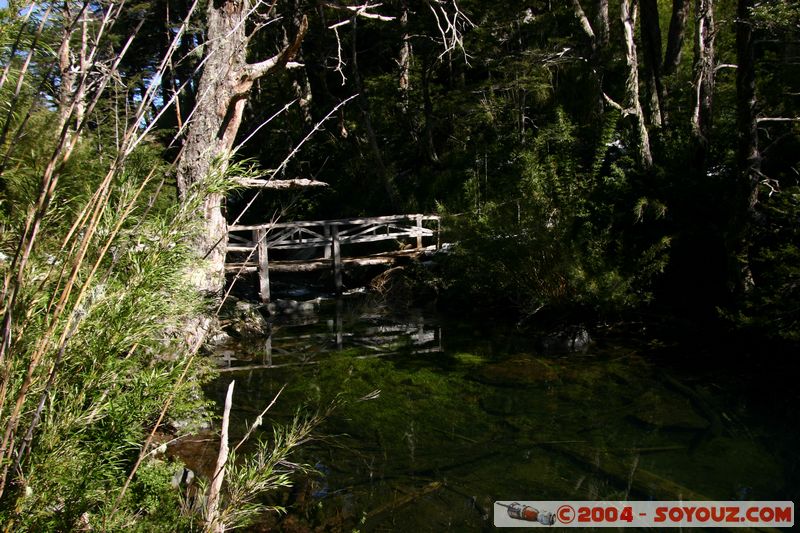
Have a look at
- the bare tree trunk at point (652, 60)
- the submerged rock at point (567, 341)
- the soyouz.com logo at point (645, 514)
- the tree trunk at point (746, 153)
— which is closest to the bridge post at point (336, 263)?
the submerged rock at point (567, 341)

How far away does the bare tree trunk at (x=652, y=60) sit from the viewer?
10.4 meters

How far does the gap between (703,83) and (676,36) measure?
259cm

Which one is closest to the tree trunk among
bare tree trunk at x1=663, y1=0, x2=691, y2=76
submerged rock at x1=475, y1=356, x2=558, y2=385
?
submerged rock at x1=475, y1=356, x2=558, y2=385

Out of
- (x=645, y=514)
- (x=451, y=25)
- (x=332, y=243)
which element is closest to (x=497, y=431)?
(x=645, y=514)

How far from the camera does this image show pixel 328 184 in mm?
8656

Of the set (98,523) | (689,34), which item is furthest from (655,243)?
(689,34)

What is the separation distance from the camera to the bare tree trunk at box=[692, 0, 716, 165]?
→ 907 centimetres

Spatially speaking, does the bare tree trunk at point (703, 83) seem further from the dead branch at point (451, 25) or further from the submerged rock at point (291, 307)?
the submerged rock at point (291, 307)

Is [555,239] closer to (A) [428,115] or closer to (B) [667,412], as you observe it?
(B) [667,412]

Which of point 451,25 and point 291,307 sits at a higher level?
point 451,25

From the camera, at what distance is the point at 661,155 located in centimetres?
938

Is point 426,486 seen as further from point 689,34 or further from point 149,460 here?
point 689,34

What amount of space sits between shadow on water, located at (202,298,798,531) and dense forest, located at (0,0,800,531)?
32.2 inches

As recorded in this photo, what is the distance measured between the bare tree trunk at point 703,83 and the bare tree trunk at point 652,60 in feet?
2.24
